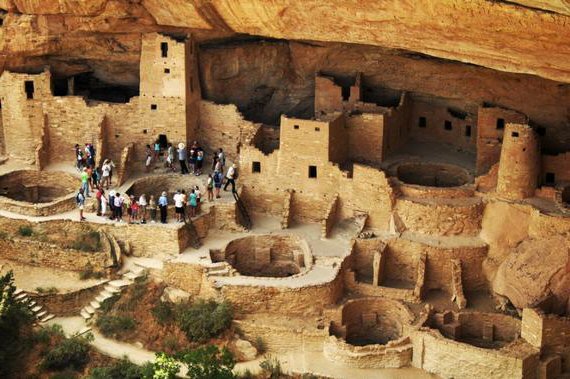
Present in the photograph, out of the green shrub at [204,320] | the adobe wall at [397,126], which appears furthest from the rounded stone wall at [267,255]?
the adobe wall at [397,126]

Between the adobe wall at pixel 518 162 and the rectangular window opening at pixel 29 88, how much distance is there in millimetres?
10939

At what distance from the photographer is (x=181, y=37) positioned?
27859 millimetres

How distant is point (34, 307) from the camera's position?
24.9 metres

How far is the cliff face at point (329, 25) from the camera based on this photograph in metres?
20.6

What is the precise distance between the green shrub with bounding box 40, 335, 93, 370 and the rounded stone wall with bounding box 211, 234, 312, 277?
403cm

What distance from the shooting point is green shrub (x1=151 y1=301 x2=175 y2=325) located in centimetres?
2448

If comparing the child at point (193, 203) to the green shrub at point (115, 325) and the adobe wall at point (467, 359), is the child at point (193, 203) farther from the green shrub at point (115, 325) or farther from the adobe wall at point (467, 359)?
the adobe wall at point (467, 359)

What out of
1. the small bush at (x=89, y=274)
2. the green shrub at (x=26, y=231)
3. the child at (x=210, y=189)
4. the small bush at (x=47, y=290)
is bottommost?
the small bush at (x=47, y=290)

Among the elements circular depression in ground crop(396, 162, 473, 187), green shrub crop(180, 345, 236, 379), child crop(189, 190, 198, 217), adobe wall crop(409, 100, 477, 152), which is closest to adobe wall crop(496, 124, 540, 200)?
circular depression in ground crop(396, 162, 473, 187)

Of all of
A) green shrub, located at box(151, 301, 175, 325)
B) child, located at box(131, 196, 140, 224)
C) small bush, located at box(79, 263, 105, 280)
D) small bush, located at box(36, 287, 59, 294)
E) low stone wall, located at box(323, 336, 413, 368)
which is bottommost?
low stone wall, located at box(323, 336, 413, 368)

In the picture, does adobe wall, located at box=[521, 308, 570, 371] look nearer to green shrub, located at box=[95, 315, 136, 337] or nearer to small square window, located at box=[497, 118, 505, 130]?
small square window, located at box=[497, 118, 505, 130]

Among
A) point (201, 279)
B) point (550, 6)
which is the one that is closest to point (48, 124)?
point (201, 279)

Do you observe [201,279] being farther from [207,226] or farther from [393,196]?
[393,196]

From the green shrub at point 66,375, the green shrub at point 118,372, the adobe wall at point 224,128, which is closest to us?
the green shrub at point 118,372
